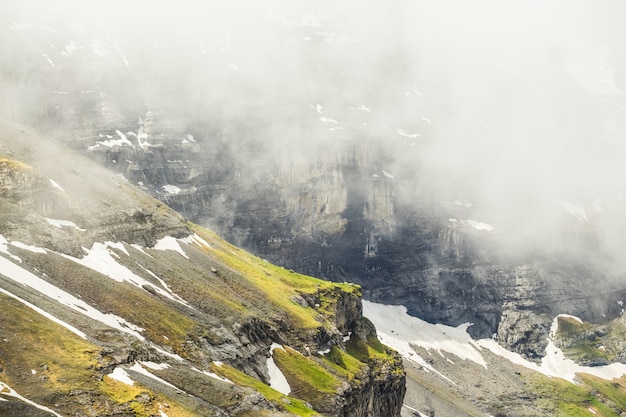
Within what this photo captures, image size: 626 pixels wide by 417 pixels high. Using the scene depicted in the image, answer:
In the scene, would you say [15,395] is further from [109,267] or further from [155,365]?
[109,267]

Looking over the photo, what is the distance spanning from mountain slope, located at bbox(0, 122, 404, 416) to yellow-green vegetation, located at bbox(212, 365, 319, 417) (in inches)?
13.4

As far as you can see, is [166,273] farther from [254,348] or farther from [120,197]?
[120,197]

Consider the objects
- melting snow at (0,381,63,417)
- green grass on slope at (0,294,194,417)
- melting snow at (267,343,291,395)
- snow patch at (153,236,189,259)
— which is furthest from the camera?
snow patch at (153,236,189,259)

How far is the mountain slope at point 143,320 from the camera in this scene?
67250 mm

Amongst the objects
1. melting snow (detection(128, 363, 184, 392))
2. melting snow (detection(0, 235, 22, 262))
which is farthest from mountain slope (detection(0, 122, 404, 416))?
melting snow (detection(0, 235, 22, 262))

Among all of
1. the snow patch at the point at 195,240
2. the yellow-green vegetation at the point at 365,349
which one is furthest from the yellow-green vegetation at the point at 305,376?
the snow patch at the point at 195,240

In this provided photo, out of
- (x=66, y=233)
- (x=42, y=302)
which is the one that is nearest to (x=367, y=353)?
(x=66, y=233)

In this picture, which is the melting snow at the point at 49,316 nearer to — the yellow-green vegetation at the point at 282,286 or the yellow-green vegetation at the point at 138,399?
the yellow-green vegetation at the point at 138,399

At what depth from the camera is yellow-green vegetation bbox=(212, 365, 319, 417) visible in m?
90.3

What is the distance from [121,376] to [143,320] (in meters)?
21.7

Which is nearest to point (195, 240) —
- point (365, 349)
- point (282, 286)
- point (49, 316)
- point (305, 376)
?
point (282, 286)

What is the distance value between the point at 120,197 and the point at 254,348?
53.9m

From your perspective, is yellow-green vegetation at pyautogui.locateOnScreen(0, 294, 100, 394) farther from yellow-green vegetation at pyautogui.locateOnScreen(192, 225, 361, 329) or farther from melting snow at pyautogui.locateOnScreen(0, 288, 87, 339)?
yellow-green vegetation at pyautogui.locateOnScreen(192, 225, 361, 329)

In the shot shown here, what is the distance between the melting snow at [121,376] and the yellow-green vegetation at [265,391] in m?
21.0
